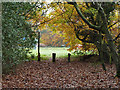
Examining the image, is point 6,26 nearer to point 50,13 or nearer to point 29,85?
point 29,85

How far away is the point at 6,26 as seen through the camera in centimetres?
690

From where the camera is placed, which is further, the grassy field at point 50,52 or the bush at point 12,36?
the grassy field at point 50,52

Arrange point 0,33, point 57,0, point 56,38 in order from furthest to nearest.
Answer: point 56,38
point 57,0
point 0,33

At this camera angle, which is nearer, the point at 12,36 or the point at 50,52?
the point at 12,36

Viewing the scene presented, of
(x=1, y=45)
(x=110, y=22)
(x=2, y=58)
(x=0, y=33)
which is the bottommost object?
(x=2, y=58)

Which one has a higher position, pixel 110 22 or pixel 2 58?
pixel 110 22

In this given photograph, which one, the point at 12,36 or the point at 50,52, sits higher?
the point at 12,36

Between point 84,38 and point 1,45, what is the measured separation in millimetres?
5845

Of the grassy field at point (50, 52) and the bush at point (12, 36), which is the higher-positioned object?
the bush at point (12, 36)

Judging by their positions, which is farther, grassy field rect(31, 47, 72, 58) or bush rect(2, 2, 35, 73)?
grassy field rect(31, 47, 72, 58)

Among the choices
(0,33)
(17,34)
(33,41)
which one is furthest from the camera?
(33,41)

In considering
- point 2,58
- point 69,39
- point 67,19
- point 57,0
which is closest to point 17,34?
point 2,58

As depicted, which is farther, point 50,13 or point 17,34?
point 50,13

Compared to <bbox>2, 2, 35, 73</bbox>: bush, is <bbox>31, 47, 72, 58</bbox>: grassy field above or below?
below
